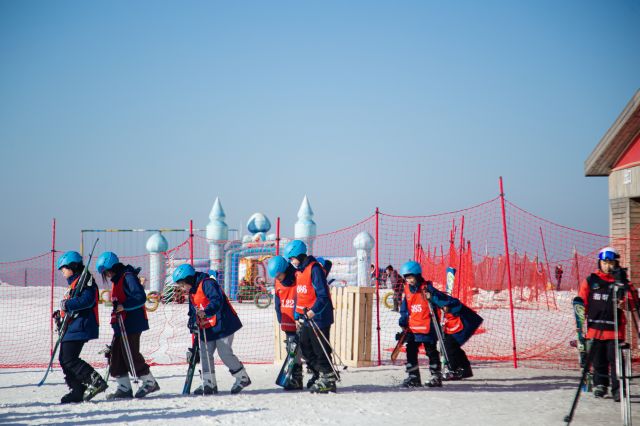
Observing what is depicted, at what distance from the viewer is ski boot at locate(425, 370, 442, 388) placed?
873 cm

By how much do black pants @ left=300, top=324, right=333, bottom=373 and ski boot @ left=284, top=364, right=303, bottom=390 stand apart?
219 mm

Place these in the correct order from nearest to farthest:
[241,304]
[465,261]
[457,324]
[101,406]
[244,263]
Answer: [101,406], [457,324], [465,261], [241,304], [244,263]

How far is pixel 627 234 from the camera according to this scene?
12.2 m

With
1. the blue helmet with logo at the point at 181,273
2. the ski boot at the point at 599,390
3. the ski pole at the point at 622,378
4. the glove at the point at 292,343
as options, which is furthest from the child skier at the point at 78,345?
the ski boot at the point at 599,390

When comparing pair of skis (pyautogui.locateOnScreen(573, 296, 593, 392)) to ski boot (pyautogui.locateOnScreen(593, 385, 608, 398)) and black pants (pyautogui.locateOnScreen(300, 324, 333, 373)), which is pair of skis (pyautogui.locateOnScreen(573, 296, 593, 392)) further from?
black pants (pyautogui.locateOnScreen(300, 324, 333, 373))

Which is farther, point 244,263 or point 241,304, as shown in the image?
point 244,263

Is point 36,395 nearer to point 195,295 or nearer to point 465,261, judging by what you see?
point 195,295

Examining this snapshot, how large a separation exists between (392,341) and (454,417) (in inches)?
316

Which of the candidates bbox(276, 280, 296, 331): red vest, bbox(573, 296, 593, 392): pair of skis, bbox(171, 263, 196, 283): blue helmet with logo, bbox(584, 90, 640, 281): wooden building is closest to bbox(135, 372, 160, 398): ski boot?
bbox(171, 263, 196, 283): blue helmet with logo

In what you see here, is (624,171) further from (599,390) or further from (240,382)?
(240,382)

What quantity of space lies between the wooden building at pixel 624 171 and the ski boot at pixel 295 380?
21.7ft

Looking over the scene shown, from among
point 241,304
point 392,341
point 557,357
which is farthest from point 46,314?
point 557,357

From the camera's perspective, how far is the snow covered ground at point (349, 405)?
262 inches

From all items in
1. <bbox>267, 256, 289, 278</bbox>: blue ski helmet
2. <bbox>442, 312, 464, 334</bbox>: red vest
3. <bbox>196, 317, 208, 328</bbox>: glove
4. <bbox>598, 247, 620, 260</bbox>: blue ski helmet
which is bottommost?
<bbox>442, 312, 464, 334</bbox>: red vest
